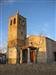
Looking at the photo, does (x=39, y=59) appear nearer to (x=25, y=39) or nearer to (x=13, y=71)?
(x=25, y=39)

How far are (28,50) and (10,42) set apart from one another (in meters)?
13.5

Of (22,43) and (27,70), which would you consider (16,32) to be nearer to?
(22,43)

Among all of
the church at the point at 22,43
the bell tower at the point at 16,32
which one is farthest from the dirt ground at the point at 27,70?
the bell tower at the point at 16,32

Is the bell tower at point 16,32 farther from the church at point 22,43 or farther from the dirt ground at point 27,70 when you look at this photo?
the dirt ground at point 27,70

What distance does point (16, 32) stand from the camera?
39219 mm

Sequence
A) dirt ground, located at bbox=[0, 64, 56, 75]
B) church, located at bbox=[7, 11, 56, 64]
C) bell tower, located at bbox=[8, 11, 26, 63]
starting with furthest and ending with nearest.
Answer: bell tower, located at bbox=[8, 11, 26, 63] → church, located at bbox=[7, 11, 56, 64] → dirt ground, located at bbox=[0, 64, 56, 75]

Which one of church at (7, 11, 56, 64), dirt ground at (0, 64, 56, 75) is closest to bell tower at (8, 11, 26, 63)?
church at (7, 11, 56, 64)

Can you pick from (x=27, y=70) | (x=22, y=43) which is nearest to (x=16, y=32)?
(x=22, y=43)

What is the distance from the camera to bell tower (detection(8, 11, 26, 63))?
38.5 m

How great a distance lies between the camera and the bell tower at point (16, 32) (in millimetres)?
38537

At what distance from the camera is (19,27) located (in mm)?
40125

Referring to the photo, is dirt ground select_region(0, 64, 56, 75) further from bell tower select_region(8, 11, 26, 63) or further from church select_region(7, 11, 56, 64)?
bell tower select_region(8, 11, 26, 63)

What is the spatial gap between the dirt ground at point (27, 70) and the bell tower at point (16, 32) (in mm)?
24163

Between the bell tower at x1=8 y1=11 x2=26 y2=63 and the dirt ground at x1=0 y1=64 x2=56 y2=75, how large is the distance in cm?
2416
